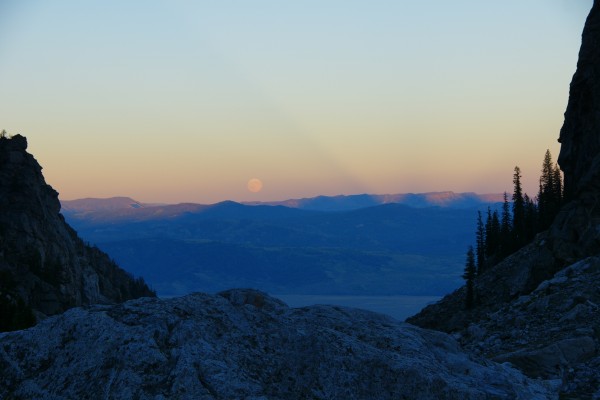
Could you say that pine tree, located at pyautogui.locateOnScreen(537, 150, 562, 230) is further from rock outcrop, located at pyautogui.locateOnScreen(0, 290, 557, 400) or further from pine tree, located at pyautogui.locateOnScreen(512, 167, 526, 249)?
rock outcrop, located at pyautogui.locateOnScreen(0, 290, 557, 400)

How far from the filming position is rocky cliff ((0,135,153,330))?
10588 centimetres

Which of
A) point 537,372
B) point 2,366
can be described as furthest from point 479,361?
point 537,372

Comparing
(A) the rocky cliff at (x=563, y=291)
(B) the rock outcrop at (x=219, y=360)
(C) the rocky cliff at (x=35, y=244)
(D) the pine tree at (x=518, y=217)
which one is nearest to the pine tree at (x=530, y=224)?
(D) the pine tree at (x=518, y=217)

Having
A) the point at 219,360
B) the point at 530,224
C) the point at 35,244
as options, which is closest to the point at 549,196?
the point at 530,224

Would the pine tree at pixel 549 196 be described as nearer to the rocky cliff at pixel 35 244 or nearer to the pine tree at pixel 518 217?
the pine tree at pixel 518 217

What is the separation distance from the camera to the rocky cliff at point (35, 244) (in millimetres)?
105875

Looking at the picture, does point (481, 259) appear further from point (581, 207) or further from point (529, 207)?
point (581, 207)

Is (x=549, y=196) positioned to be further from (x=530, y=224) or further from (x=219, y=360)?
(x=219, y=360)

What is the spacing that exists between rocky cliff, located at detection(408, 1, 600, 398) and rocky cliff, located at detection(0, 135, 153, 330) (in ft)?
184

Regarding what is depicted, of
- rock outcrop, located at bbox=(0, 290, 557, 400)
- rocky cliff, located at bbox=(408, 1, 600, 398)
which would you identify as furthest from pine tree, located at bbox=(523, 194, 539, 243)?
rock outcrop, located at bbox=(0, 290, 557, 400)

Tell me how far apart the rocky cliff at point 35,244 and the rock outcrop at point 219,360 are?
83.2 metres

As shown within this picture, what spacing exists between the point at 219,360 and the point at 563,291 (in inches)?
1713

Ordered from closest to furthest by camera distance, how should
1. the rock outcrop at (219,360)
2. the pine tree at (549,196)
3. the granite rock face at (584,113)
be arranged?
the rock outcrop at (219,360), the granite rock face at (584,113), the pine tree at (549,196)

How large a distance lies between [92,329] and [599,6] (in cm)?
8092
